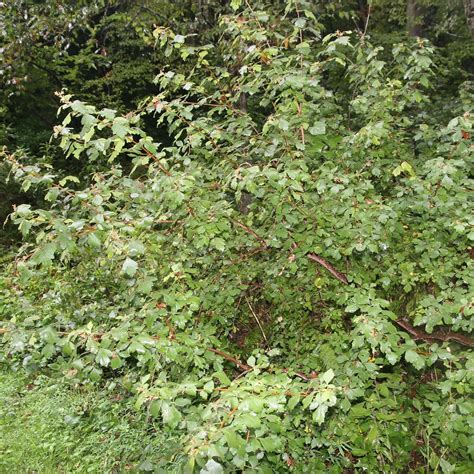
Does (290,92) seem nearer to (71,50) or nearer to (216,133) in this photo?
(216,133)

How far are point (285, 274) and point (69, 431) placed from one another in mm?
1928

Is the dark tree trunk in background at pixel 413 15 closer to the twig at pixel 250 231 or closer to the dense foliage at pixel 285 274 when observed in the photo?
the dense foliage at pixel 285 274

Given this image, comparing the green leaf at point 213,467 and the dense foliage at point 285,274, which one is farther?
the dense foliage at point 285,274

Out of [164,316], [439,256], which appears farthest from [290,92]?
[164,316]

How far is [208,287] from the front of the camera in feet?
9.92

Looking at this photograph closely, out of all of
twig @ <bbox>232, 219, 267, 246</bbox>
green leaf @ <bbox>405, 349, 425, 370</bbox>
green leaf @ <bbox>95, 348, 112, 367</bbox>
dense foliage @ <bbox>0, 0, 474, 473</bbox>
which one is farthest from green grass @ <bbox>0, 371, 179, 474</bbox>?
green leaf @ <bbox>405, 349, 425, 370</bbox>

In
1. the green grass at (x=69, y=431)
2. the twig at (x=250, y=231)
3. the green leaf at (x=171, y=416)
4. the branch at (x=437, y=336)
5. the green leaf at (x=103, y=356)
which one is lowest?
the green grass at (x=69, y=431)

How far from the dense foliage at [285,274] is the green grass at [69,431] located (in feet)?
1.19

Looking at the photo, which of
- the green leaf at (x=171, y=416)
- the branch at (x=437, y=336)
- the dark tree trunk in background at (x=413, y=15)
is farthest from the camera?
the dark tree trunk in background at (x=413, y=15)

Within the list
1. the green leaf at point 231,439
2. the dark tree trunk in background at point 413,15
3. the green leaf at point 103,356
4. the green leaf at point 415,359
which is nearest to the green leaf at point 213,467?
the green leaf at point 231,439

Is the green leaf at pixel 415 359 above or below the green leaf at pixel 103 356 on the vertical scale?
below

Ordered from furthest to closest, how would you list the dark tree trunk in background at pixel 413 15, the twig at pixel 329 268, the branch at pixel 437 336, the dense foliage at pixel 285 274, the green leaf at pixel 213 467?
1. the dark tree trunk in background at pixel 413 15
2. the twig at pixel 329 268
3. the branch at pixel 437 336
4. the dense foliage at pixel 285 274
5. the green leaf at pixel 213 467

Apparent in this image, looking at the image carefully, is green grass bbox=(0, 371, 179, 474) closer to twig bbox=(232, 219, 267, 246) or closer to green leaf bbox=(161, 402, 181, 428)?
green leaf bbox=(161, 402, 181, 428)

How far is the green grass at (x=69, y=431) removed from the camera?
321 cm
